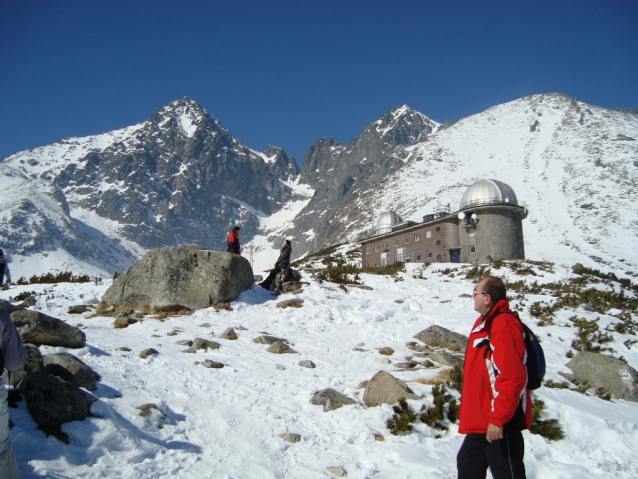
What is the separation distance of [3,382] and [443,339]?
8.89 meters

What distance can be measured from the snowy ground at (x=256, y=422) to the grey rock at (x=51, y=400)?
0.10m

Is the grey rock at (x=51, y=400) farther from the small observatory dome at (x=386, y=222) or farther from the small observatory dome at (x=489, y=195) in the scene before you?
the small observatory dome at (x=386, y=222)

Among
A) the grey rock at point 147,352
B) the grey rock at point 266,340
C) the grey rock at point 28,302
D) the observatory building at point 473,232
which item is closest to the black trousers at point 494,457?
the grey rock at point 147,352

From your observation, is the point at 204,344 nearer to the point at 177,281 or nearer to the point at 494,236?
the point at 177,281

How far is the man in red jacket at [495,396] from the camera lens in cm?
352

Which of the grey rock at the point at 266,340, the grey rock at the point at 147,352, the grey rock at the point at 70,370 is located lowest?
the grey rock at the point at 266,340

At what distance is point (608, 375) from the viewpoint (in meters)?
8.40

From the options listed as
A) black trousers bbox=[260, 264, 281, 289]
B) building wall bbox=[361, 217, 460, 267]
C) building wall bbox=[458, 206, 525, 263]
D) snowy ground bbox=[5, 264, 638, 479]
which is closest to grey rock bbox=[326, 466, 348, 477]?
snowy ground bbox=[5, 264, 638, 479]

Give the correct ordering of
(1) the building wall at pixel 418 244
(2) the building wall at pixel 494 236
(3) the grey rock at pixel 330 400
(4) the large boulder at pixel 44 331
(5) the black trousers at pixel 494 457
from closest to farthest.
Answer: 1. (5) the black trousers at pixel 494 457
2. (3) the grey rock at pixel 330 400
3. (4) the large boulder at pixel 44 331
4. (2) the building wall at pixel 494 236
5. (1) the building wall at pixel 418 244

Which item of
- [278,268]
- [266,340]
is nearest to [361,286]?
[278,268]

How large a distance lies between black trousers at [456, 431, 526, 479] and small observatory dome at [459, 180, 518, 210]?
35956 millimetres

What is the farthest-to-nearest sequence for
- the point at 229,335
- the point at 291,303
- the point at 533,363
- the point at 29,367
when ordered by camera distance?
the point at 291,303, the point at 229,335, the point at 29,367, the point at 533,363

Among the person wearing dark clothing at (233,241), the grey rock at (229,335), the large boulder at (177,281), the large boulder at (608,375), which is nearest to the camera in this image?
the large boulder at (608,375)

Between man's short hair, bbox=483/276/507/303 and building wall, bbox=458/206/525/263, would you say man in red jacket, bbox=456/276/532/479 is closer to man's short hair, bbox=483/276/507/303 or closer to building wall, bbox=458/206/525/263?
man's short hair, bbox=483/276/507/303
